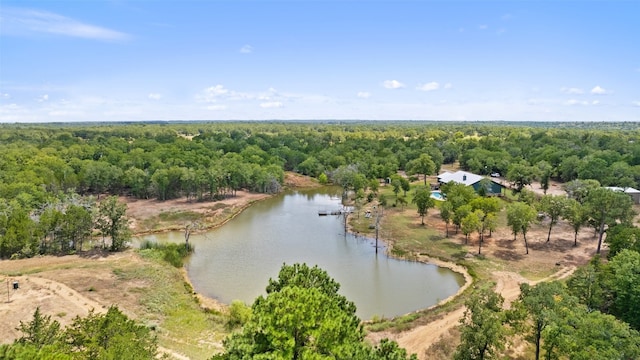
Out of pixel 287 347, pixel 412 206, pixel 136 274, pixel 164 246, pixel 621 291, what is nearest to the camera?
pixel 287 347

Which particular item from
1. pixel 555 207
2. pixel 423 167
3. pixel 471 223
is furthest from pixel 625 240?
pixel 423 167

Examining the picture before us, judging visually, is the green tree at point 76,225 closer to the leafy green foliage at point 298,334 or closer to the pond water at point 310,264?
the pond water at point 310,264

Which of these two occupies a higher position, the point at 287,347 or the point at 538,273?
the point at 287,347

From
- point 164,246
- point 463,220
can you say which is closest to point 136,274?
point 164,246

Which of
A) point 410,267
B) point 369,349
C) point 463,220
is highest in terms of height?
point 369,349

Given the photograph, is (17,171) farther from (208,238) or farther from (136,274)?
(136,274)

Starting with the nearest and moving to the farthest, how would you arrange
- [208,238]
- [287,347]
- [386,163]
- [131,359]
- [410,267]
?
[287,347], [131,359], [410,267], [208,238], [386,163]

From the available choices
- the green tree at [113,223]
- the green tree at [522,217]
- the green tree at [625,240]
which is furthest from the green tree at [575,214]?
the green tree at [113,223]
